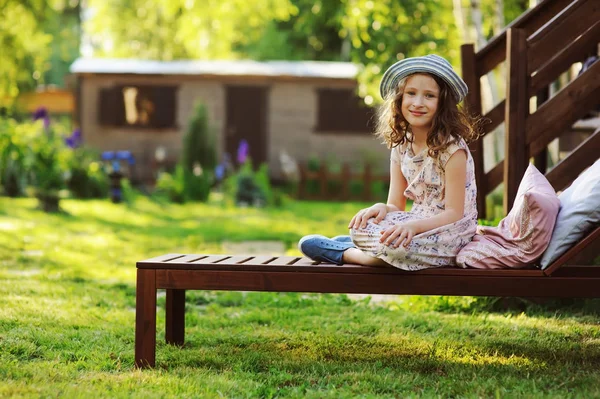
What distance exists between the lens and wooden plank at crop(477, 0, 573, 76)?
18.6 ft

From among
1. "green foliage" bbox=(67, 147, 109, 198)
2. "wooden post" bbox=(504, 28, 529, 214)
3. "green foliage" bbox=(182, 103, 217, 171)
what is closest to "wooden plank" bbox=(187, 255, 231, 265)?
"wooden post" bbox=(504, 28, 529, 214)

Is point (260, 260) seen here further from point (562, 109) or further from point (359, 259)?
point (562, 109)

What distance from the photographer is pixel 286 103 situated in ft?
69.1

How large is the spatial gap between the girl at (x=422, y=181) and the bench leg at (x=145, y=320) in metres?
0.74

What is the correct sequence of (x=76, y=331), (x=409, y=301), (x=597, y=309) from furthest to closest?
(x=409, y=301)
(x=597, y=309)
(x=76, y=331)

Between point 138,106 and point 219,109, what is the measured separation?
1.98 metres

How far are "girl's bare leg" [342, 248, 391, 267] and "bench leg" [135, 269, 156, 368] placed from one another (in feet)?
2.92

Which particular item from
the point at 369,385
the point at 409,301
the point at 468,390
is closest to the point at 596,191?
the point at 468,390

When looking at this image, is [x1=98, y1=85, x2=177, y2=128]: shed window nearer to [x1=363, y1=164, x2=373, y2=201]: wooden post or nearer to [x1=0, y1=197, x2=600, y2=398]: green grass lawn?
[x1=363, y1=164, x2=373, y2=201]: wooden post

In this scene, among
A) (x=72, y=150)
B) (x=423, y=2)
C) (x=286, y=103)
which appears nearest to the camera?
(x=423, y=2)

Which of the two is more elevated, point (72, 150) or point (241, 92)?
point (241, 92)

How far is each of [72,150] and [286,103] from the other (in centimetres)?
682

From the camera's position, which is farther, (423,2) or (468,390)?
(423,2)

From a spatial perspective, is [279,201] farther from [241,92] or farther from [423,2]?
[241,92]
